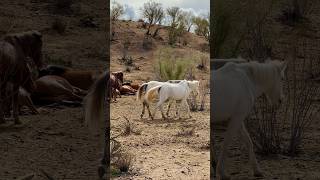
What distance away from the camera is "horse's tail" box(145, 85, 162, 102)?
1011cm

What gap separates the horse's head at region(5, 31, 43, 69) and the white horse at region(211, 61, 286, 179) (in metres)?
2.81

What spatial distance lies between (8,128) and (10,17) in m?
4.50

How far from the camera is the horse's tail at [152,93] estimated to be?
10.1 m

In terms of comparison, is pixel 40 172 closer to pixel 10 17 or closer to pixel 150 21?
pixel 10 17

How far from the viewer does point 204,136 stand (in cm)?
836

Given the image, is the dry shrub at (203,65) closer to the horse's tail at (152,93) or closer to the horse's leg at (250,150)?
the horse's tail at (152,93)

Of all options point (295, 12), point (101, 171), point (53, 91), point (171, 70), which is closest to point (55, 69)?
point (53, 91)

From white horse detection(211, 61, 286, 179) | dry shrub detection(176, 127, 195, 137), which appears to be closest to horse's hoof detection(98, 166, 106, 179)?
white horse detection(211, 61, 286, 179)

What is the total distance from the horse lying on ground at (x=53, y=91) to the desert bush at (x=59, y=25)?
202 centimetres

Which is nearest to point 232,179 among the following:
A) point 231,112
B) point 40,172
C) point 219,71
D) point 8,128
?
point 231,112

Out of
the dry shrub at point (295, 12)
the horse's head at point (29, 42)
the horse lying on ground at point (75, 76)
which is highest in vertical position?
the dry shrub at point (295, 12)

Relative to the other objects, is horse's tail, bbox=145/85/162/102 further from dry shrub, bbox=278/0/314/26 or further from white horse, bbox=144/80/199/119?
dry shrub, bbox=278/0/314/26

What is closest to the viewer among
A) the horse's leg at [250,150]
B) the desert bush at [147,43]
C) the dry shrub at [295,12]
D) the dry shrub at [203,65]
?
the horse's leg at [250,150]

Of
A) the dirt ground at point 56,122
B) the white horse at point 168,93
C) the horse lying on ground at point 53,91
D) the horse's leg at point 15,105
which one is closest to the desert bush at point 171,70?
the dirt ground at point 56,122
